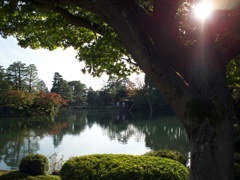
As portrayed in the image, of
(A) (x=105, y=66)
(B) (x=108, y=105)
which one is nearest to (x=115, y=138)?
(A) (x=105, y=66)

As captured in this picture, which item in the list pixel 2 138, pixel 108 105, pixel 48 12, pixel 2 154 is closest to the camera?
pixel 48 12

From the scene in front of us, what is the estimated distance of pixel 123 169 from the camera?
5.15 metres

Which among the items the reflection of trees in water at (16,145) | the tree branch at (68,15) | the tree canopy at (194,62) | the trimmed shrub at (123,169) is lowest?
the reflection of trees in water at (16,145)

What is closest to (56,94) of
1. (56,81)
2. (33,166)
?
(56,81)

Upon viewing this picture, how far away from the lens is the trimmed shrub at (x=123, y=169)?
5062 millimetres

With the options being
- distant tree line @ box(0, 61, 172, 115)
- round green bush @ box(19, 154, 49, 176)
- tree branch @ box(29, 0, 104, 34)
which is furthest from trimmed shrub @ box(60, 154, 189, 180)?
distant tree line @ box(0, 61, 172, 115)

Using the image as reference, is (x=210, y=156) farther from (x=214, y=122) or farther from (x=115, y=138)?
(x=115, y=138)

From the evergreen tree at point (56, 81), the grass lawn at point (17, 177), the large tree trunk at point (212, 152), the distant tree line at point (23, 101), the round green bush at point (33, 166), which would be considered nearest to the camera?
the large tree trunk at point (212, 152)

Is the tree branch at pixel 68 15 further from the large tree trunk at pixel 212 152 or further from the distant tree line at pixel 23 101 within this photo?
the distant tree line at pixel 23 101

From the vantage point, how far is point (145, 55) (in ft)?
9.90

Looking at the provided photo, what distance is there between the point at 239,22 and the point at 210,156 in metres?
1.55

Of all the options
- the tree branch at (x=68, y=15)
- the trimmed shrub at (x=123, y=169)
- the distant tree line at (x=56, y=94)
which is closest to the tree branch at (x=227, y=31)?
the tree branch at (x=68, y=15)

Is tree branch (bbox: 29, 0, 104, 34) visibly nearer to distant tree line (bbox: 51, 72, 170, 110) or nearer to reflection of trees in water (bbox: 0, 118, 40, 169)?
reflection of trees in water (bbox: 0, 118, 40, 169)

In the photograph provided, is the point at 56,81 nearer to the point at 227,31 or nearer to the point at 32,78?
the point at 32,78
